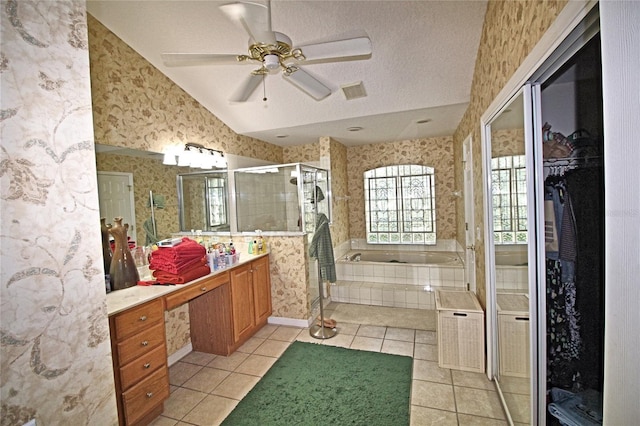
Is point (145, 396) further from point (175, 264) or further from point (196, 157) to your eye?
point (196, 157)

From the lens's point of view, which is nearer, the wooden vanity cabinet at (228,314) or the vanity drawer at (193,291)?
the vanity drawer at (193,291)

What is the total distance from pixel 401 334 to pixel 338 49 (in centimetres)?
276

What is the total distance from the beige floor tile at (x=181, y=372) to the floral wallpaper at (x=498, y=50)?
8.45 ft

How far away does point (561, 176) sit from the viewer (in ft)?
4.84

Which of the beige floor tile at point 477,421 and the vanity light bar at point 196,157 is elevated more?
the vanity light bar at point 196,157

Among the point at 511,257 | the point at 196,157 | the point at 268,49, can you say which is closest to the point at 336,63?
the point at 268,49

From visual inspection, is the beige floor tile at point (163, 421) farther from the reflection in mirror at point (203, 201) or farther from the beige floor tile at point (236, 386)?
the reflection in mirror at point (203, 201)

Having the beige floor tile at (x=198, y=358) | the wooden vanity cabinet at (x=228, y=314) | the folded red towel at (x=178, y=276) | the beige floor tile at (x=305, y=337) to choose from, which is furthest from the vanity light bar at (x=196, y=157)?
the beige floor tile at (x=305, y=337)

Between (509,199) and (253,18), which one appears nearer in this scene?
(253,18)

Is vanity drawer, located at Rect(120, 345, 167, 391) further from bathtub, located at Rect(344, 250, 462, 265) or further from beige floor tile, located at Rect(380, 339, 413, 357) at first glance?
bathtub, located at Rect(344, 250, 462, 265)

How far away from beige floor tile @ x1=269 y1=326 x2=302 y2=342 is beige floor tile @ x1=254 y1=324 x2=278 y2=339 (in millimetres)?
45

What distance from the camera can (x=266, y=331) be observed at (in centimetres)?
329

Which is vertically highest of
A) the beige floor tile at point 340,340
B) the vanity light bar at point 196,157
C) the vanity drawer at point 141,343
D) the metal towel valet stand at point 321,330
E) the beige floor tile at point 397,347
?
the vanity light bar at point 196,157

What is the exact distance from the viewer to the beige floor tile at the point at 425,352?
8.73 ft
